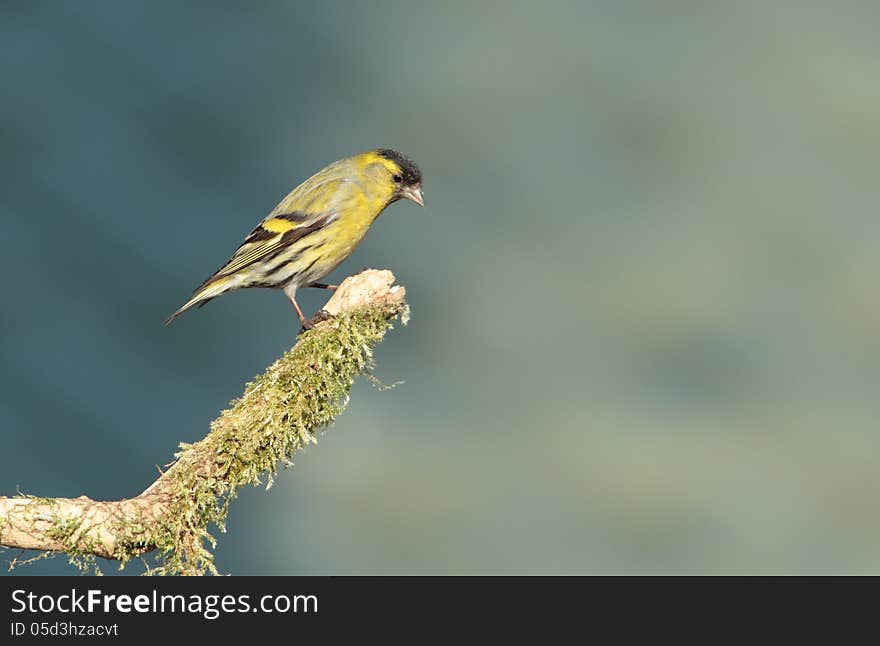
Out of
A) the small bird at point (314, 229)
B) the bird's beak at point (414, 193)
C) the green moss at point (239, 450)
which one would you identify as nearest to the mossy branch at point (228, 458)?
the green moss at point (239, 450)

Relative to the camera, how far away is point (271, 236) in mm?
6055

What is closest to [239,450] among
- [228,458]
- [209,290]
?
[228,458]

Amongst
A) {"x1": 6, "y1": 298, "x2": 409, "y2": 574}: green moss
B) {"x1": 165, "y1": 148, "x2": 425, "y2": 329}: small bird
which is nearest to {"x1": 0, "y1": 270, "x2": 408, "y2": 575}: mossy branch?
{"x1": 6, "y1": 298, "x2": 409, "y2": 574}: green moss

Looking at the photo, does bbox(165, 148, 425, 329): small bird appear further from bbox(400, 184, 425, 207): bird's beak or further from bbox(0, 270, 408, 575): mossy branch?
bbox(0, 270, 408, 575): mossy branch

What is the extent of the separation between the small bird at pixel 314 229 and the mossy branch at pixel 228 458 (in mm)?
1012

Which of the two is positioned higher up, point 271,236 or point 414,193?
point 414,193

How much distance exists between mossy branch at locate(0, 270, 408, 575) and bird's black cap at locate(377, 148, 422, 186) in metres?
1.60

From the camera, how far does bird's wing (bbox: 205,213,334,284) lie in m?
5.99

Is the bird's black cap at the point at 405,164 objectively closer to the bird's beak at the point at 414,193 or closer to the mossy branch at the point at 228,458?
the bird's beak at the point at 414,193

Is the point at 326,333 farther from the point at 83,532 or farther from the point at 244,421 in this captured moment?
the point at 83,532

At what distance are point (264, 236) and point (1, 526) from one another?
2697 mm

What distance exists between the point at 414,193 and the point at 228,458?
2752 mm

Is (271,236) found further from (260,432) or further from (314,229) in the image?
(260,432)
